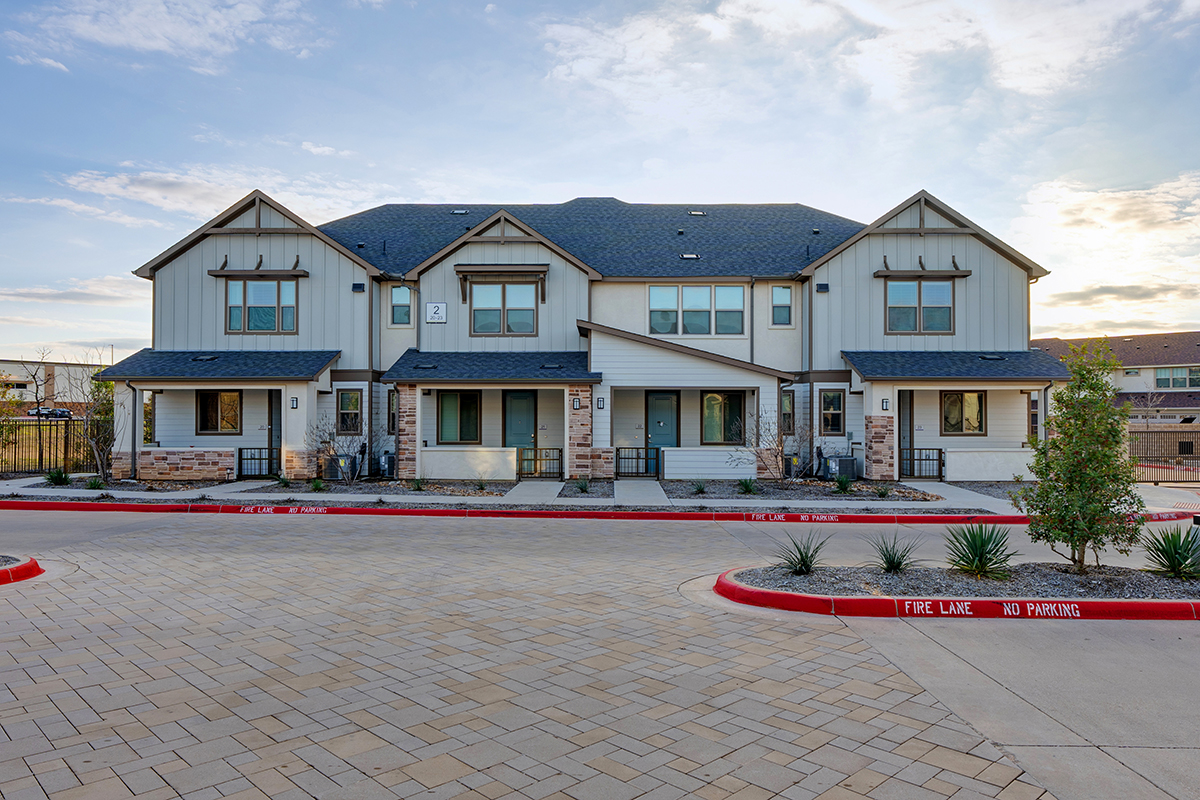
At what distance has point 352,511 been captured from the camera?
1611 cm

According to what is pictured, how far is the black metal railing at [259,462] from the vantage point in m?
23.1

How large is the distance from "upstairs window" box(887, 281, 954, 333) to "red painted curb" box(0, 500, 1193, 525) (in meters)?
8.93

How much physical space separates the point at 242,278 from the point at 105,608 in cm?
1799

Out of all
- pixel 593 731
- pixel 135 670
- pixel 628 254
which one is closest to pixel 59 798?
pixel 135 670

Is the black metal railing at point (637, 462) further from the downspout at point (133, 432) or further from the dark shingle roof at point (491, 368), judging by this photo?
the downspout at point (133, 432)

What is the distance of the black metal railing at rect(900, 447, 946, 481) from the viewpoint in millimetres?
22344

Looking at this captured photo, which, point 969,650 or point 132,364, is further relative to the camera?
point 132,364

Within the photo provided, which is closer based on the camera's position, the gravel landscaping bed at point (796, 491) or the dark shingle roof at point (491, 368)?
the gravel landscaping bed at point (796, 491)

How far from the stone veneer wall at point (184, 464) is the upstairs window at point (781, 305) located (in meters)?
17.0

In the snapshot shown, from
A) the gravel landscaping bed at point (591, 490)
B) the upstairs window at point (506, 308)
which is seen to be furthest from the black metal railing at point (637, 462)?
the upstairs window at point (506, 308)

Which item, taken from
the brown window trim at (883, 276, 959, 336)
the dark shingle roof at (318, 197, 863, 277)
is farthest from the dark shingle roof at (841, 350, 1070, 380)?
the dark shingle roof at (318, 197, 863, 277)

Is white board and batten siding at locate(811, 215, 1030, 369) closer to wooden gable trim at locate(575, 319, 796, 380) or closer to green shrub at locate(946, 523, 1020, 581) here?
wooden gable trim at locate(575, 319, 796, 380)

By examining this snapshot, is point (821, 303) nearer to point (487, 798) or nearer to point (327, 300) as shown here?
point (327, 300)

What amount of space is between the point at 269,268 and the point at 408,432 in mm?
7260
